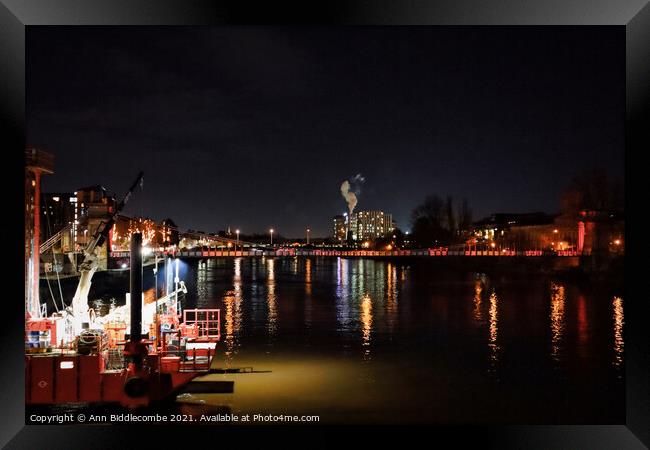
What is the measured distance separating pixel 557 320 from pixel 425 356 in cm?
936

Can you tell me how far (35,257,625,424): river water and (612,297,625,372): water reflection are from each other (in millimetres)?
65

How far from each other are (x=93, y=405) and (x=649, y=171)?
747 cm

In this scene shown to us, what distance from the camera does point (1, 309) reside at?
4.88 meters

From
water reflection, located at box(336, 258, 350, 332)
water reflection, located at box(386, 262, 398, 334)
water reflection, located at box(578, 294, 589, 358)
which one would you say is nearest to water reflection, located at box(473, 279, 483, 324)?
water reflection, located at box(386, 262, 398, 334)

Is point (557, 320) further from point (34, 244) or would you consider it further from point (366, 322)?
point (34, 244)

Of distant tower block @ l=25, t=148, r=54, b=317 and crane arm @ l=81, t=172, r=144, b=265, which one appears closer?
distant tower block @ l=25, t=148, r=54, b=317

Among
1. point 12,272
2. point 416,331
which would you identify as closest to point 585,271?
point 416,331

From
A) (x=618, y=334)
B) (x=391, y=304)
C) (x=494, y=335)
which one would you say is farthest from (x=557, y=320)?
(x=391, y=304)

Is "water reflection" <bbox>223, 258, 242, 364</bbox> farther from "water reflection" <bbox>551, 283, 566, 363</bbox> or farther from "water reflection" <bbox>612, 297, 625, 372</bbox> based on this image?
"water reflection" <bbox>612, 297, 625, 372</bbox>

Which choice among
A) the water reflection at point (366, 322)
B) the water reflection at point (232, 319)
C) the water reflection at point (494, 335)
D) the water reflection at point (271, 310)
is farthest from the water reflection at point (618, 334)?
the water reflection at point (271, 310)

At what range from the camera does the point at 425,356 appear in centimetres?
1555

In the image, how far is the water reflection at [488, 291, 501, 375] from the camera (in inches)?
581
